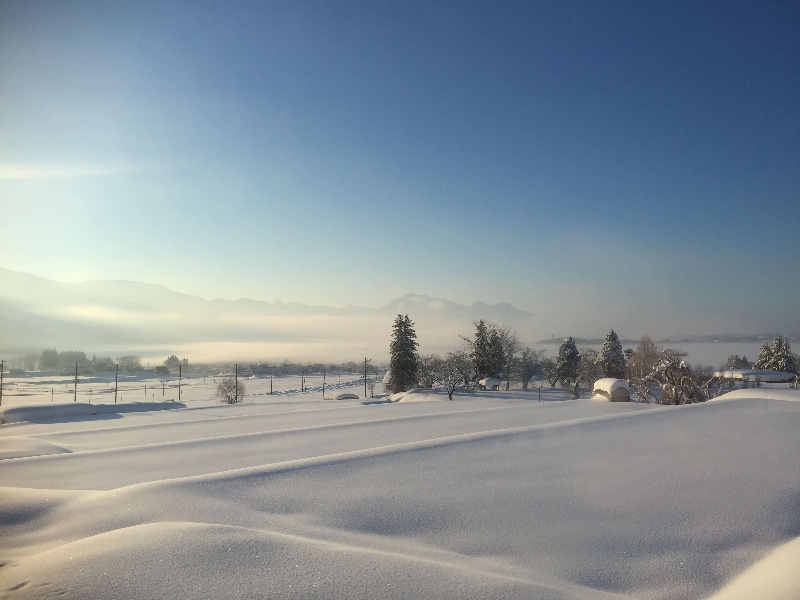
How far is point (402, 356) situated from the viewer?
4209 cm

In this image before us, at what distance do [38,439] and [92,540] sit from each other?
9.27 metres

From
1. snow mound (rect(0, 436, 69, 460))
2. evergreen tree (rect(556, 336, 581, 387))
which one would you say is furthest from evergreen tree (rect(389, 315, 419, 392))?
snow mound (rect(0, 436, 69, 460))

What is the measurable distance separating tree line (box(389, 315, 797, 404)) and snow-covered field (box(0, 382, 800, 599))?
2402 centimetres

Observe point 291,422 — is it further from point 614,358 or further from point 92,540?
point 614,358

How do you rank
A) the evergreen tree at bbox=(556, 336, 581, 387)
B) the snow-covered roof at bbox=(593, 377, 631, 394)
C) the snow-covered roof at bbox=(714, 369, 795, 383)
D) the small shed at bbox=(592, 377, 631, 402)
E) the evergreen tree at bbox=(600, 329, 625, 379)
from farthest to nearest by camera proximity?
the evergreen tree at bbox=(556, 336, 581, 387) < the evergreen tree at bbox=(600, 329, 625, 379) < the snow-covered roof at bbox=(714, 369, 795, 383) < the snow-covered roof at bbox=(593, 377, 631, 394) < the small shed at bbox=(592, 377, 631, 402)

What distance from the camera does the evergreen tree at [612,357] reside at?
170 ft

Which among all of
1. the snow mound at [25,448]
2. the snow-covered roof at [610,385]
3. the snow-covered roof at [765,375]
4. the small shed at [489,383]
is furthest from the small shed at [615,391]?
the small shed at [489,383]

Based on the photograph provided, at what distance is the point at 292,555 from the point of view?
358 centimetres

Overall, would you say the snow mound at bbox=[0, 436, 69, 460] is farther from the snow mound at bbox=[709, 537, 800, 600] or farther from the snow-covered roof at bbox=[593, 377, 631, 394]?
the snow-covered roof at bbox=[593, 377, 631, 394]

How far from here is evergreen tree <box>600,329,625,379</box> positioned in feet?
170

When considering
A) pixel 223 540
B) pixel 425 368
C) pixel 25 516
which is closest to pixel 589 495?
pixel 223 540

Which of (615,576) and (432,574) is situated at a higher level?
(432,574)

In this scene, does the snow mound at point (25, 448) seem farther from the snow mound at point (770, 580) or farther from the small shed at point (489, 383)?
the small shed at point (489, 383)

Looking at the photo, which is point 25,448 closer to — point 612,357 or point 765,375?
point 765,375
